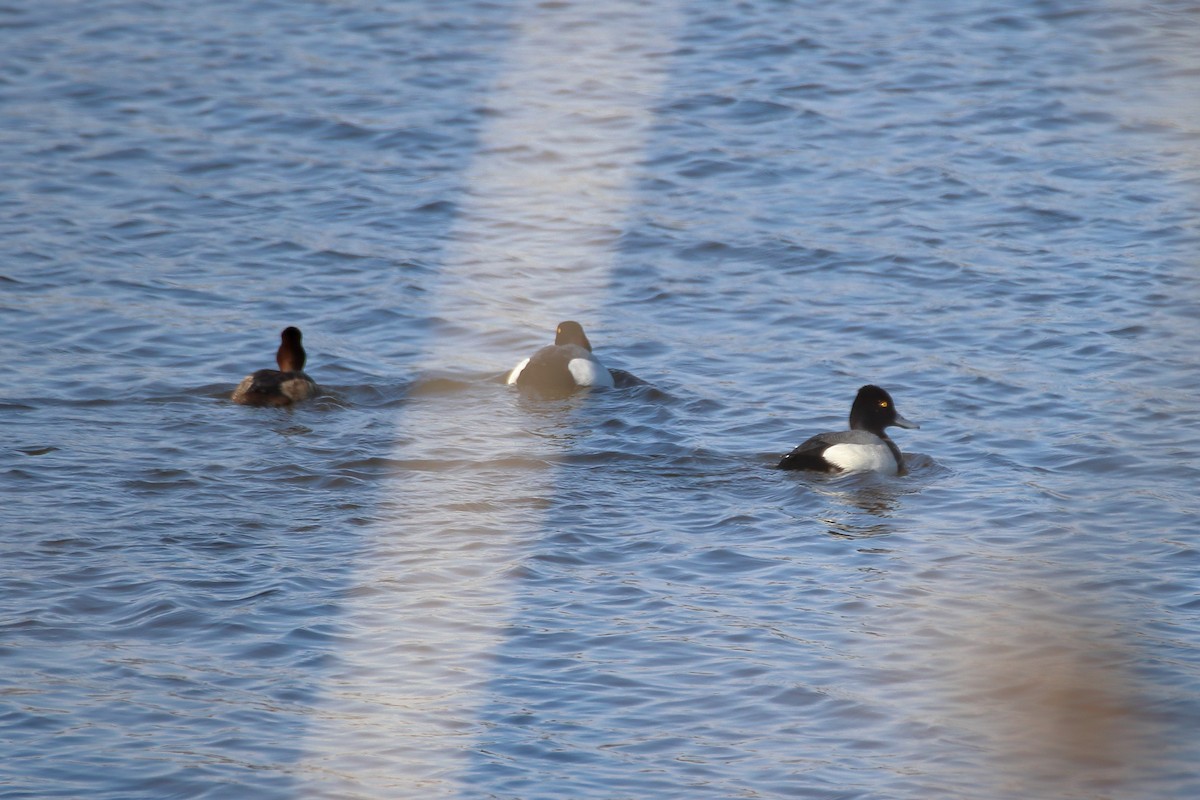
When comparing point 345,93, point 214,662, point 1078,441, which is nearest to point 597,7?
point 345,93

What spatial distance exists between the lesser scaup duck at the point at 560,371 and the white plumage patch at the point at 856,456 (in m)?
2.67

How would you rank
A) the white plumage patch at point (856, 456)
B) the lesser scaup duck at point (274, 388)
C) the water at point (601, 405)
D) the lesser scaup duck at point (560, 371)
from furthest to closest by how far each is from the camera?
the lesser scaup duck at point (560, 371) → the lesser scaup duck at point (274, 388) → the white plumage patch at point (856, 456) → the water at point (601, 405)

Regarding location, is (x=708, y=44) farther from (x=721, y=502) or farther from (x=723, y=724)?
(x=723, y=724)

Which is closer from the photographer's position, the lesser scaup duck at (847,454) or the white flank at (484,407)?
the white flank at (484,407)

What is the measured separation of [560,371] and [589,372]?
0.26m

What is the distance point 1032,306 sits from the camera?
1487 cm

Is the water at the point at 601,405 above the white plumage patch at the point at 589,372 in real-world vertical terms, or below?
above

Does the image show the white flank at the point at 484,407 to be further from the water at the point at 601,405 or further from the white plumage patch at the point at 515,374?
the white plumage patch at the point at 515,374

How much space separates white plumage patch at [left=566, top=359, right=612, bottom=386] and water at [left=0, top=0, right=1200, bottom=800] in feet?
0.79

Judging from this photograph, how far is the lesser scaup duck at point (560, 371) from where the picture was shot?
1347 cm

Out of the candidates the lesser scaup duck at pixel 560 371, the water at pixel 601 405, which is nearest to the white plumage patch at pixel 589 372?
the lesser scaup duck at pixel 560 371

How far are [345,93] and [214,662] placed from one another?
14.9 meters

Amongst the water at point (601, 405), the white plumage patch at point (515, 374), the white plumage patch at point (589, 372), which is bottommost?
the white plumage patch at point (515, 374)

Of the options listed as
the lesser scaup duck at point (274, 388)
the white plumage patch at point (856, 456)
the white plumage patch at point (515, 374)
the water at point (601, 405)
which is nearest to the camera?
the water at point (601, 405)
